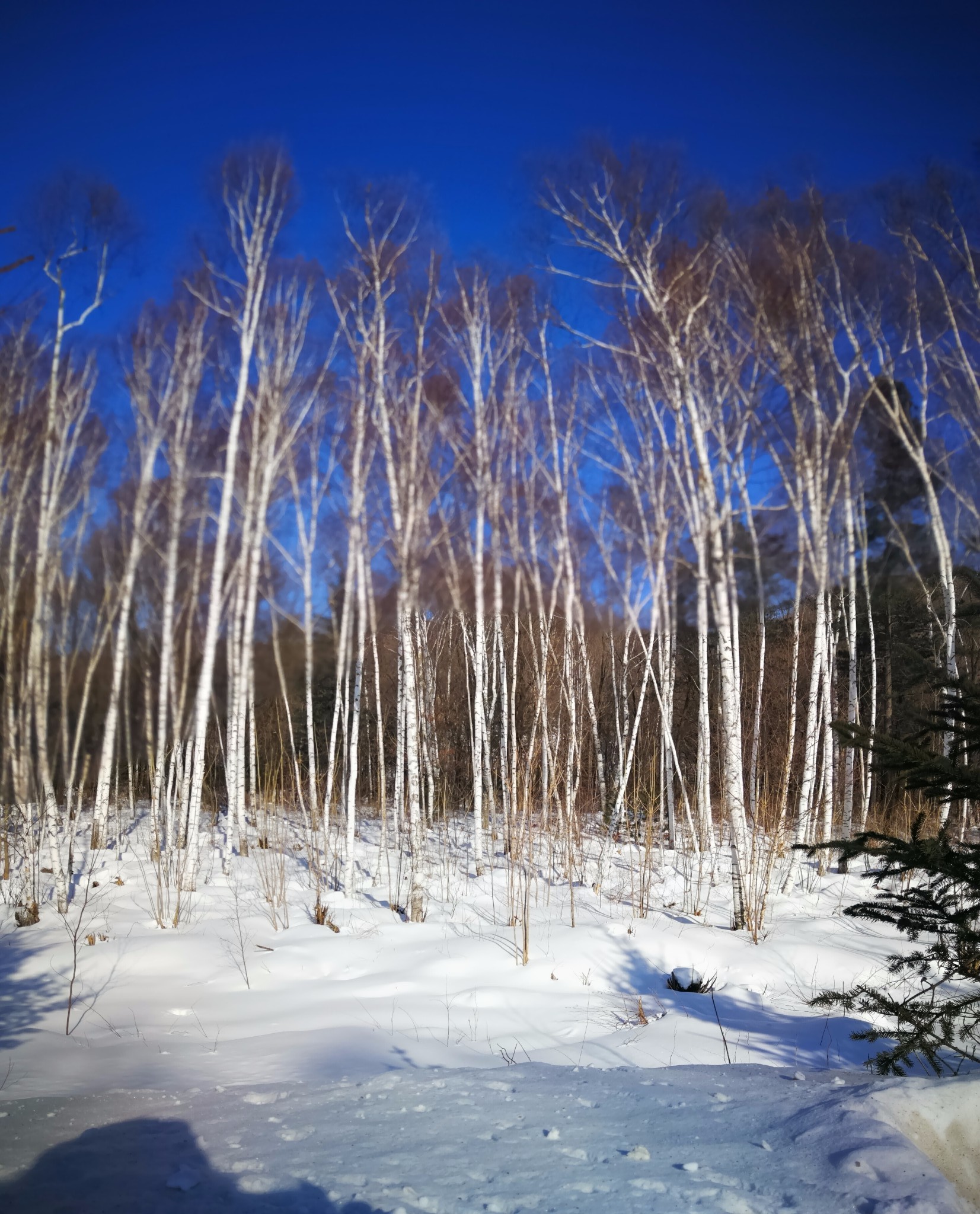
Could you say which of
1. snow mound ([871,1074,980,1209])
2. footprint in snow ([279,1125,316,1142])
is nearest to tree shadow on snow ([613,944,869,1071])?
snow mound ([871,1074,980,1209])

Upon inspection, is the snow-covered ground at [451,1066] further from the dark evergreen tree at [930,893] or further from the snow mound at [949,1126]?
the dark evergreen tree at [930,893]

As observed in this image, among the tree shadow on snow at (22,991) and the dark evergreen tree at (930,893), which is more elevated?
the dark evergreen tree at (930,893)

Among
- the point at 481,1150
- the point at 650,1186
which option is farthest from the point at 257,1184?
the point at 650,1186

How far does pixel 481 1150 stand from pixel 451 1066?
149 cm

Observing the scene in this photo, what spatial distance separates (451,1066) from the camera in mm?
3475

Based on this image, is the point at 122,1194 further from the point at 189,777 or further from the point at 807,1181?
the point at 189,777

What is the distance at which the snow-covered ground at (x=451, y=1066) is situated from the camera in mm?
1907

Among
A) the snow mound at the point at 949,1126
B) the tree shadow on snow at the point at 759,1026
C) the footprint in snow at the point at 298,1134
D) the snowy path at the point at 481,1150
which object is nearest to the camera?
the snowy path at the point at 481,1150

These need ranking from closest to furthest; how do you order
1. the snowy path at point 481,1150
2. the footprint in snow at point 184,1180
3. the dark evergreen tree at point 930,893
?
the snowy path at point 481,1150 → the footprint in snow at point 184,1180 → the dark evergreen tree at point 930,893

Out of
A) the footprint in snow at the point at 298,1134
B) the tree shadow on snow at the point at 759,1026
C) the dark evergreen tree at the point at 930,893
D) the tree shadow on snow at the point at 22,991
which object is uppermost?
the dark evergreen tree at the point at 930,893

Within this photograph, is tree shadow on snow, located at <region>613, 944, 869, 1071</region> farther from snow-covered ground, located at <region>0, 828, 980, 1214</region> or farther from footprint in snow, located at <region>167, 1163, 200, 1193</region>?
footprint in snow, located at <region>167, 1163, 200, 1193</region>

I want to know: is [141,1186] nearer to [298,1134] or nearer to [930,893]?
[298,1134]

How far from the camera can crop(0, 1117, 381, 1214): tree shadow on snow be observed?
1.83 meters

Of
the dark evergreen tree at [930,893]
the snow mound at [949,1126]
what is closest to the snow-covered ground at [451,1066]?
the snow mound at [949,1126]
